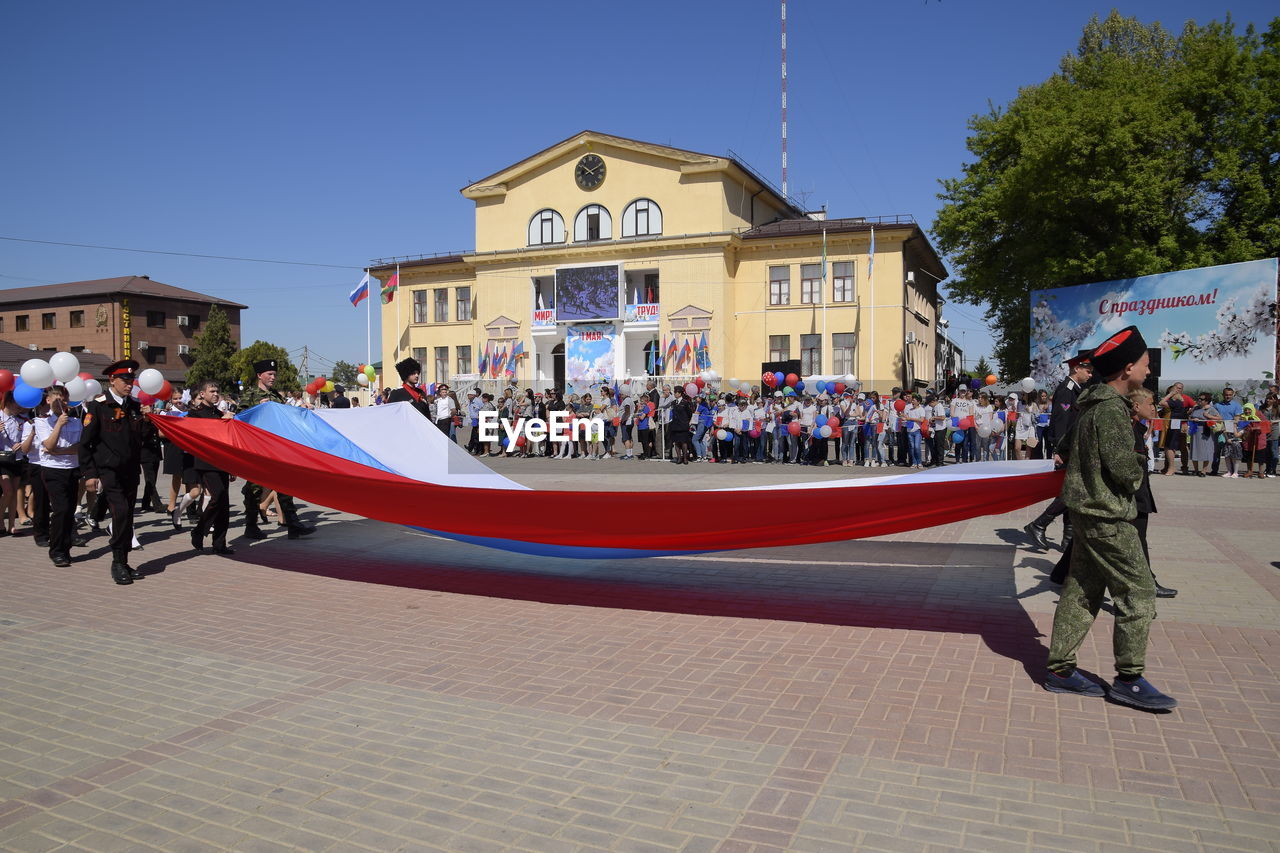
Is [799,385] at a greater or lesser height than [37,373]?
greater

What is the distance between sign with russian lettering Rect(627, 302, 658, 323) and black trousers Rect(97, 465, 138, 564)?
118 ft

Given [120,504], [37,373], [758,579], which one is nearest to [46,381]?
[37,373]

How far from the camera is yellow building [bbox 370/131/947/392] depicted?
132 ft

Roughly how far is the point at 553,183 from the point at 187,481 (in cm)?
3732

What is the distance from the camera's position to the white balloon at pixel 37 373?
940 cm

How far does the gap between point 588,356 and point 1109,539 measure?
40.2 m

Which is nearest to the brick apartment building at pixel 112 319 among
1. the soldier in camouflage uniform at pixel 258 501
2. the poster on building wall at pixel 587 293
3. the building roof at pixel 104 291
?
the building roof at pixel 104 291

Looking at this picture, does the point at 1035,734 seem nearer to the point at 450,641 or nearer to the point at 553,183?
the point at 450,641

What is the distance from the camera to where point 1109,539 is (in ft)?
14.7

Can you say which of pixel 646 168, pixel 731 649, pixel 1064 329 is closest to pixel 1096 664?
pixel 731 649

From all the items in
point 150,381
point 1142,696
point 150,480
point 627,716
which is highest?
point 150,381

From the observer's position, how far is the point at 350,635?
6062 mm

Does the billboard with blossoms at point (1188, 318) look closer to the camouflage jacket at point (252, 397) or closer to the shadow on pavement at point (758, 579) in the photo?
the shadow on pavement at point (758, 579)

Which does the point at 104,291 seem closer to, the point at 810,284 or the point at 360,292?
the point at 360,292
